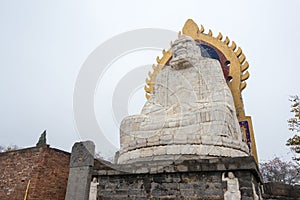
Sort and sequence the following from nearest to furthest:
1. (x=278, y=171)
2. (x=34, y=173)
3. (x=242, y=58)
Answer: (x=34, y=173) < (x=242, y=58) < (x=278, y=171)

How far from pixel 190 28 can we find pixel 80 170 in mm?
7119

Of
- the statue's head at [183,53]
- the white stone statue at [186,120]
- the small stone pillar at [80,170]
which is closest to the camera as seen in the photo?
the white stone statue at [186,120]

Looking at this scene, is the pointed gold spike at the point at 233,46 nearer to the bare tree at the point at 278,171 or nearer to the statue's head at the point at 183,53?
the statue's head at the point at 183,53

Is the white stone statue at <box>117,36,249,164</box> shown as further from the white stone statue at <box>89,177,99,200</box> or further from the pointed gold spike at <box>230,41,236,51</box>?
the pointed gold spike at <box>230,41,236,51</box>

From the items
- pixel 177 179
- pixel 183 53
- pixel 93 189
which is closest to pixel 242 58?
pixel 183 53

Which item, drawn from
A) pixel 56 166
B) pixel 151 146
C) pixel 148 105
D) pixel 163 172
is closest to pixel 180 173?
pixel 163 172

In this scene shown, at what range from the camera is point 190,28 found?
10.4 metres

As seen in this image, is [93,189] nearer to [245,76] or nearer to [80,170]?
[80,170]

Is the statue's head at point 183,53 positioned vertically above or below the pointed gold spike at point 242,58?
below

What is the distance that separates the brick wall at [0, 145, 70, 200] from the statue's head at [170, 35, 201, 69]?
4487 millimetres

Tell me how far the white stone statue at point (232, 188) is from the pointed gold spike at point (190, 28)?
7.28 metres

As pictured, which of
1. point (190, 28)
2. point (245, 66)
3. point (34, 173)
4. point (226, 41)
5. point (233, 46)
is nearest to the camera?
point (34, 173)

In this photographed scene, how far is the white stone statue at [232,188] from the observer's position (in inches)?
159

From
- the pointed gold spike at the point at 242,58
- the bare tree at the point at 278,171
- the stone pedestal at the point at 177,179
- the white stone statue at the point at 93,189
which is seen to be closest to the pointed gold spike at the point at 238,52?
the pointed gold spike at the point at 242,58
